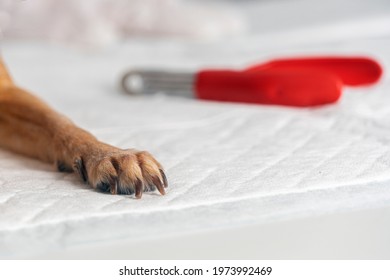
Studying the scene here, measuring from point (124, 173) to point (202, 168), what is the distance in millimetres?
127

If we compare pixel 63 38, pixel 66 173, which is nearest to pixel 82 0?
pixel 63 38

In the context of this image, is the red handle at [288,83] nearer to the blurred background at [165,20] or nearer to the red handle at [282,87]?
the red handle at [282,87]

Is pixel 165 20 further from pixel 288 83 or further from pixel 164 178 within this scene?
pixel 164 178

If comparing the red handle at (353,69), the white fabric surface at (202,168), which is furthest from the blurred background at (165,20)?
the red handle at (353,69)

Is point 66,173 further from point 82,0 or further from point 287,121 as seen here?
point 82,0

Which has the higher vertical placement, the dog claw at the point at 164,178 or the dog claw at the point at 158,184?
the dog claw at the point at 164,178

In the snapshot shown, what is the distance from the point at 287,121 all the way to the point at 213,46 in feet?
2.78

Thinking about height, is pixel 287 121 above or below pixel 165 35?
below

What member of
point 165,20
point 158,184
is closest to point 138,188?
point 158,184

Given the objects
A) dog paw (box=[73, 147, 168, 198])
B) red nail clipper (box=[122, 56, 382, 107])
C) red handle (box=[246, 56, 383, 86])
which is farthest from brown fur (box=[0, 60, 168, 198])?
red handle (box=[246, 56, 383, 86])

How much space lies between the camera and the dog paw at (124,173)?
911 millimetres

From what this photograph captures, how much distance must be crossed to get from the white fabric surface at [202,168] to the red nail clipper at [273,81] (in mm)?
26

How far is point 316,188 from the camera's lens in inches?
35.6

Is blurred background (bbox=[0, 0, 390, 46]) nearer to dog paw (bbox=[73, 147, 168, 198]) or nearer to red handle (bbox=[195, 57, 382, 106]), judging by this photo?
red handle (bbox=[195, 57, 382, 106])
